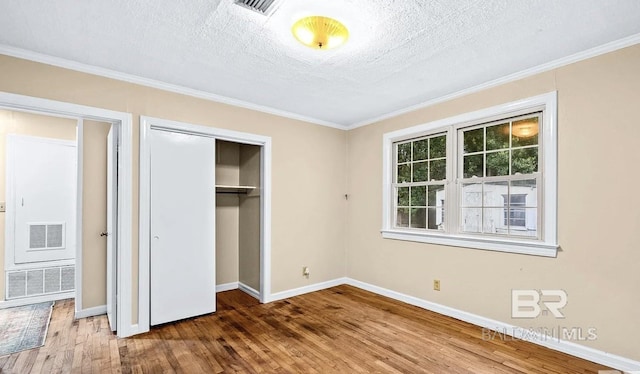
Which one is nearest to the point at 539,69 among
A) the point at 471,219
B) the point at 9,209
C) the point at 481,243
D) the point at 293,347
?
the point at 471,219

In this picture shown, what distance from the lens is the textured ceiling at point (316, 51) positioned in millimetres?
2010

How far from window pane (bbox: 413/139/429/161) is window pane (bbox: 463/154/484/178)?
55 centimetres

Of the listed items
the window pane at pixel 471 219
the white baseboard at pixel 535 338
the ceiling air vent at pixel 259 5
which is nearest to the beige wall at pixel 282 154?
the white baseboard at pixel 535 338

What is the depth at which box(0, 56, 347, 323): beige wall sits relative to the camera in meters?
2.75

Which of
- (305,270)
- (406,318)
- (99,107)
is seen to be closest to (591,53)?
(406,318)

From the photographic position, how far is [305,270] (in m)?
4.49

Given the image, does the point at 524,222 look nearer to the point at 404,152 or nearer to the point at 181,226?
the point at 404,152

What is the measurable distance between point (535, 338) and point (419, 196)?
1.87 m

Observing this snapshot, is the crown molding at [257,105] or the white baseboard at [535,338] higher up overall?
the crown molding at [257,105]

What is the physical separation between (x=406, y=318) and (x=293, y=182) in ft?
7.29

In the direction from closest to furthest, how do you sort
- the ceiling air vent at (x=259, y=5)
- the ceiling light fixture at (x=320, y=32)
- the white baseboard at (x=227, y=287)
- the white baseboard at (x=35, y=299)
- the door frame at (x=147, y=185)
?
the ceiling air vent at (x=259, y=5)
the ceiling light fixture at (x=320, y=32)
the door frame at (x=147, y=185)
the white baseboard at (x=35, y=299)
the white baseboard at (x=227, y=287)

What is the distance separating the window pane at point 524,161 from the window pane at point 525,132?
71mm

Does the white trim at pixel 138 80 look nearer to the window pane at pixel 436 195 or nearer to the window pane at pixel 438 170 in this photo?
the window pane at pixel 438 170

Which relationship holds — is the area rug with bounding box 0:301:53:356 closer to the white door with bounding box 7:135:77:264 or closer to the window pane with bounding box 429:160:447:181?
the white door with bounding box 7:135:77:264
